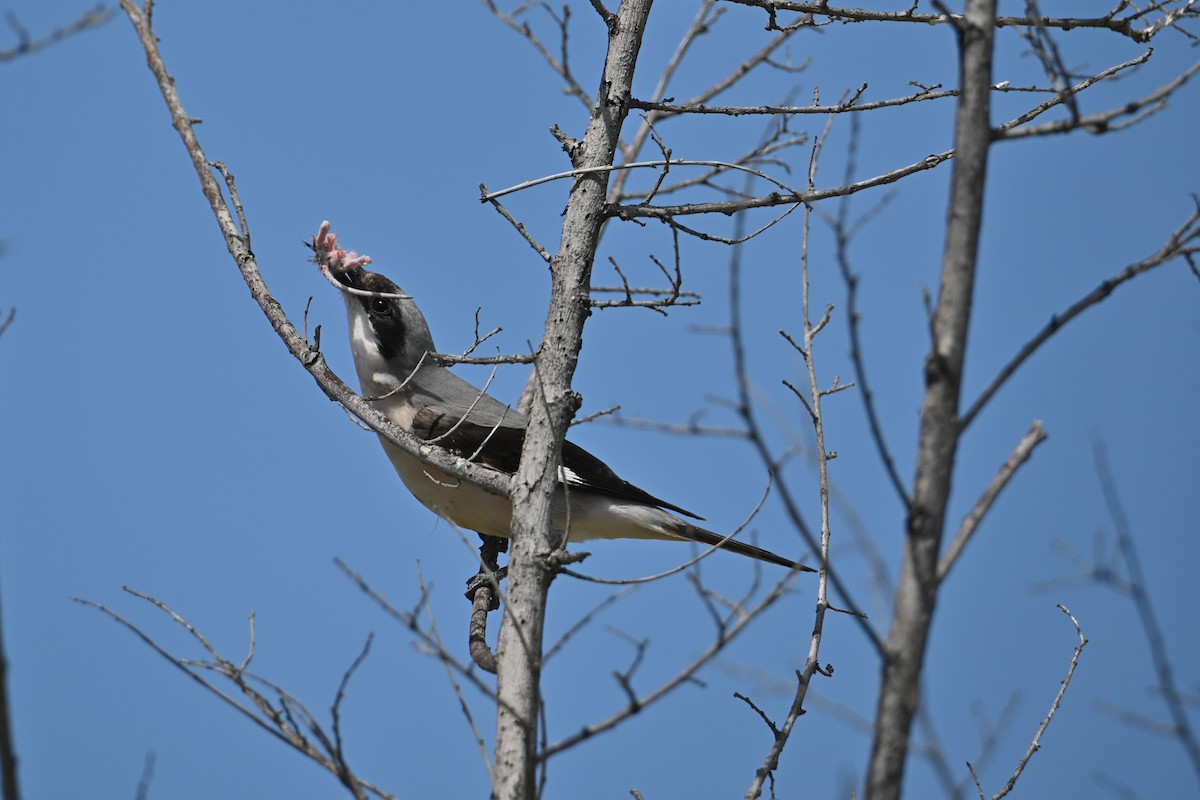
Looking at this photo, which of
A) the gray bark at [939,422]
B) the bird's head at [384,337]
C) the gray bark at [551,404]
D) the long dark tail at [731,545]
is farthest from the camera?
the bird's head at [384,337]

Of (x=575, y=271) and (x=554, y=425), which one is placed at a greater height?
(x=575, y=271)

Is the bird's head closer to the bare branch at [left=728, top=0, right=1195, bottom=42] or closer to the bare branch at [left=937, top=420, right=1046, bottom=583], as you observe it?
the bare branch at [left=728, top=0, right=1195, bottom=42]

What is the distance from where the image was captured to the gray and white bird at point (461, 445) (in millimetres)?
5840

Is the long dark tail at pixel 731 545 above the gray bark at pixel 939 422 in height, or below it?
above

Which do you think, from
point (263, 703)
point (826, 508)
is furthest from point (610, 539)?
point (263, 703)

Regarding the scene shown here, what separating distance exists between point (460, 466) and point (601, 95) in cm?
157

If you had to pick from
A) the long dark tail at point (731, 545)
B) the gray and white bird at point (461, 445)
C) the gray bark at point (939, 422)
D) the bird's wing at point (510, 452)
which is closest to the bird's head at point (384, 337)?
the gray and white bird at point (461, 445)

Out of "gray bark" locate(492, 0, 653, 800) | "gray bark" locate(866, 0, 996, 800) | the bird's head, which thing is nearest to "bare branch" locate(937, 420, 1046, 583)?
"gray bark" locate(866, 0, 996, 800)

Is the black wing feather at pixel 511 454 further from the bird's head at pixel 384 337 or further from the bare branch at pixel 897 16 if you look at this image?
the bare branch at pixel 897 16

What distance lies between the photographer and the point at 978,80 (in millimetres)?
2395

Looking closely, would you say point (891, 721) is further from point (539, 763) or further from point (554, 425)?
point (554, 425)

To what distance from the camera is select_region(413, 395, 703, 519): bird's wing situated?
5887mm

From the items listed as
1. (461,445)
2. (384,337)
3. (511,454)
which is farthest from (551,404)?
(384,337)

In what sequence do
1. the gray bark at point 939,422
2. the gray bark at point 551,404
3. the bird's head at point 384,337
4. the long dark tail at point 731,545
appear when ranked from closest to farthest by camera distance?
1. the gray bark at point 939,422
2. the gray bark at point 551,404
3. the long dark tail at point 731,545
4. the bird's head at point 384,337
